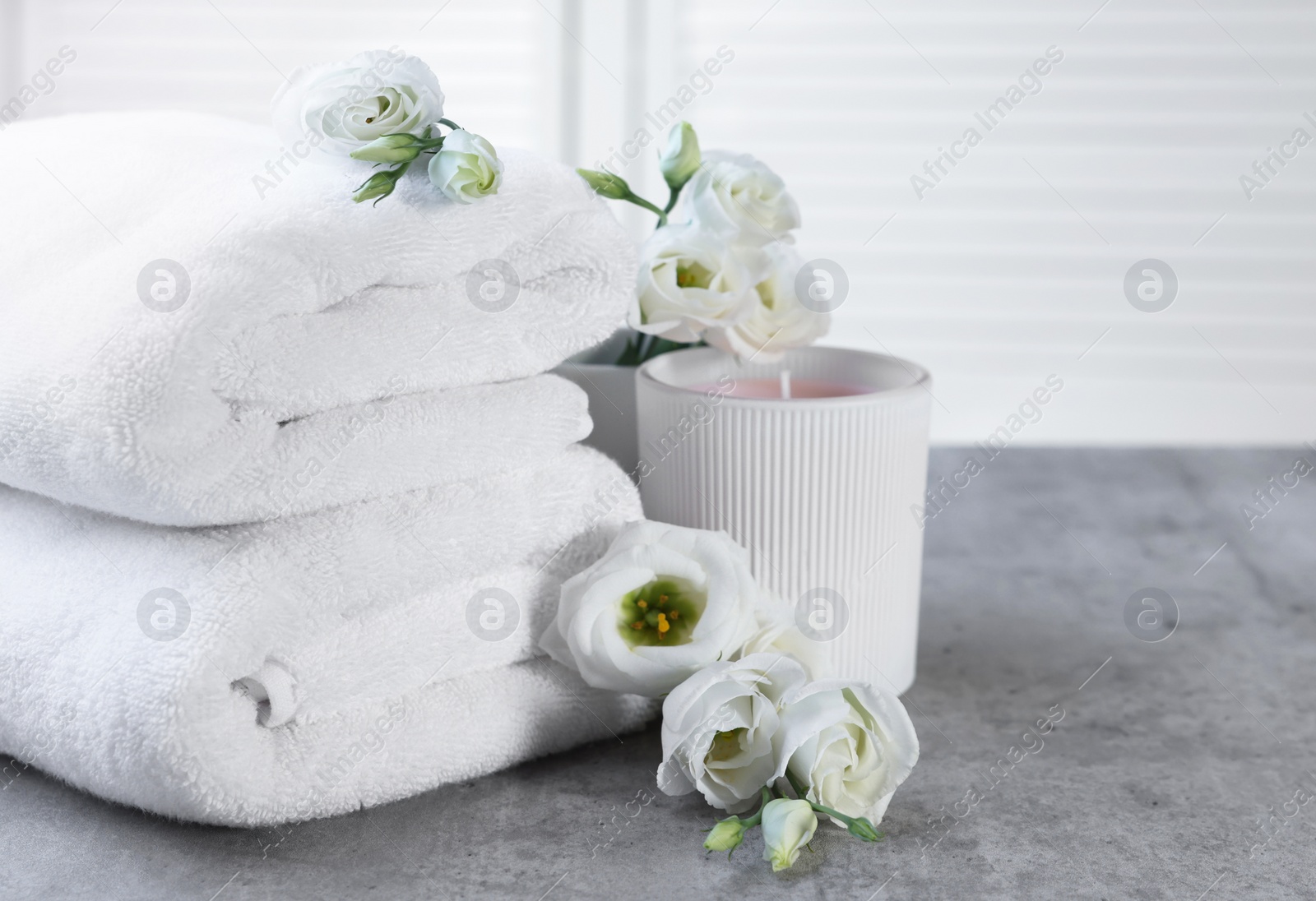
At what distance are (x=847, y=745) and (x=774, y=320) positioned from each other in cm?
26

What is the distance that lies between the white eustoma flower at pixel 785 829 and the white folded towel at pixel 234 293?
23 cm

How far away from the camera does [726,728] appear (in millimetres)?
553

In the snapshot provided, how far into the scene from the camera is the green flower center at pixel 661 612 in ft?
1.98

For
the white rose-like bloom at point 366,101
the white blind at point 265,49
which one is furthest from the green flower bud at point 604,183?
the white blind at point 265,49

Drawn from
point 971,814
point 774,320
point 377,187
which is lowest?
point 971,814

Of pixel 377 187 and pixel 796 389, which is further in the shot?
pixel 796 389

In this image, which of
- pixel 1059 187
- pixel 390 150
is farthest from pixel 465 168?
pixel 1059 187

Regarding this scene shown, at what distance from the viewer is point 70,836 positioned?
1.79 ft

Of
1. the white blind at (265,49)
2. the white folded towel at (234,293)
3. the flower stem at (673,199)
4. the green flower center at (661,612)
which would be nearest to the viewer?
the white folded towel at (234,293)

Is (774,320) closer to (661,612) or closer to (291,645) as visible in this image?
(661,612)

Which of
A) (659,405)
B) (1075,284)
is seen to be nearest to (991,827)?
(659,405)

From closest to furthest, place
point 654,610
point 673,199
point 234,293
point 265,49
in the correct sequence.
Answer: point 234,293, point 654,610, point 673,199, point 265,49

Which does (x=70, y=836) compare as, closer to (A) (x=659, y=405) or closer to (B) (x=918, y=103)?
(A) (x=659, y=405)

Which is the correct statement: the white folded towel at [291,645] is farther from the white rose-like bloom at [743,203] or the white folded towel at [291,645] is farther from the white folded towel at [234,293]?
the white rose-like bloom at [743,203]
